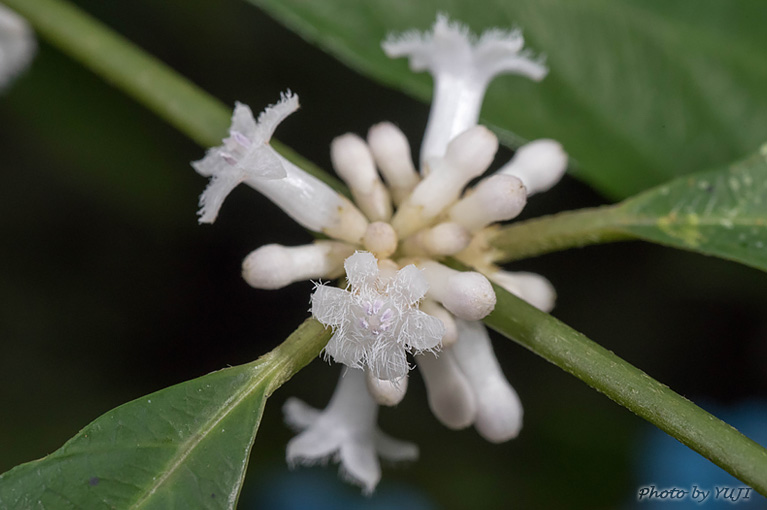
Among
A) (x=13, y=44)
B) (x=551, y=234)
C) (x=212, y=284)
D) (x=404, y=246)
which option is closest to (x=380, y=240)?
(x=404, y=246)

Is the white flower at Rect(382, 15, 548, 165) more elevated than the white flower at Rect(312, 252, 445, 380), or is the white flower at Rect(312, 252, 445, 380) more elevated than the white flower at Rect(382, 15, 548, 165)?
the white flower at Rect(382, 15, 548, 165)

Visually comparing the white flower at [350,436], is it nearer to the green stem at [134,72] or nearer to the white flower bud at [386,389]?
the white flower bud at [386,389]

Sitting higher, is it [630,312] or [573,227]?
[630,312]

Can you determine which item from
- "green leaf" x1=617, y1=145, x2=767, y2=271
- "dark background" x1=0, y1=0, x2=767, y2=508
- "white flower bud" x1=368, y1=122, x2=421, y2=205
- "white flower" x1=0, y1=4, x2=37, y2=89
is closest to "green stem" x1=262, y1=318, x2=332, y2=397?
"white flower bud" x1=368, y1=122, x2=421, y2=205

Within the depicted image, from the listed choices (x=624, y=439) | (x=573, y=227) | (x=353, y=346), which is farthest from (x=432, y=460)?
(x=353, y=346)

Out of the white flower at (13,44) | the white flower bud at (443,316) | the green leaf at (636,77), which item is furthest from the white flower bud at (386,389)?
the white flower at (13,44)

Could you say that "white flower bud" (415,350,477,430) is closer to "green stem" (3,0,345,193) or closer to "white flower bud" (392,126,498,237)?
"white flower bud" (392,126,498,237)

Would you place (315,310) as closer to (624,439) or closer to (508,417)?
(508,417)
